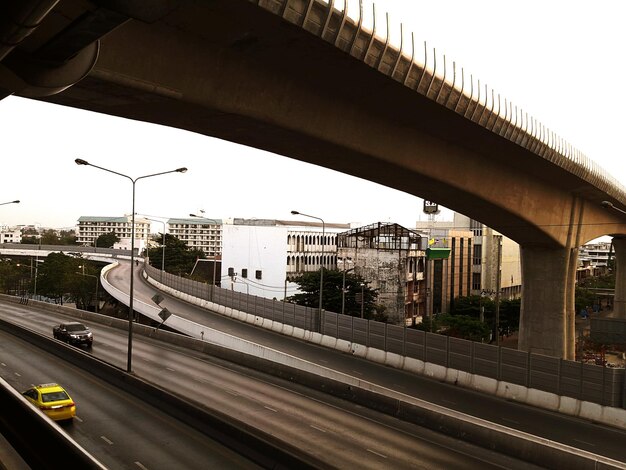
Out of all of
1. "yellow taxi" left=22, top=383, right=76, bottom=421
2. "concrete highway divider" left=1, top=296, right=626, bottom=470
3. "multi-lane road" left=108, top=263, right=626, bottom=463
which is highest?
"yellow taxi" left=22, top=383, right=76, bottom=421

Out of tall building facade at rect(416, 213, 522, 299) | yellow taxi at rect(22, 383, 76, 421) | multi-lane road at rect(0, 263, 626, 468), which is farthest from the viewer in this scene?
tall building facade at rect(416, 213, 522, 299)

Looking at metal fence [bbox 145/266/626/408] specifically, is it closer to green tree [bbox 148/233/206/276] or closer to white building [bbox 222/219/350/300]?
white building [bbox 222/219/350/300]

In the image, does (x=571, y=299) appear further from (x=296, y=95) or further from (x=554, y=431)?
(x=296, y=95)

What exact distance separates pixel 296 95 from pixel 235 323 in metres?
33.6

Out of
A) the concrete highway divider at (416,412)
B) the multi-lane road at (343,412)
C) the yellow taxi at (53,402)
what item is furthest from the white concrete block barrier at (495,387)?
the yellow taxi at (53,402)

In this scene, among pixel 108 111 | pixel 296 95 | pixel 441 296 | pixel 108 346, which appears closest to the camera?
pixel 108 111

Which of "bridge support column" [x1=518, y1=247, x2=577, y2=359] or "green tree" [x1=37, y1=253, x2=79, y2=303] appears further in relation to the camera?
"green tree" [x1=37, y1=253, x2=79, y2=303]

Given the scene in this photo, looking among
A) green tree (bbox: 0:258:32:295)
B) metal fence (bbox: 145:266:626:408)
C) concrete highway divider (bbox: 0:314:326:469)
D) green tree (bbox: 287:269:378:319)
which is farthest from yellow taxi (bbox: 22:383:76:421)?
green tree (bbox: 0:258:32:295)

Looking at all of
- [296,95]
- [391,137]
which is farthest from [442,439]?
[296,95]

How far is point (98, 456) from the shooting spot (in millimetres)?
13883

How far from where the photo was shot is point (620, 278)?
6581cm

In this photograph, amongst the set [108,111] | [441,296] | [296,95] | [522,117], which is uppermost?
[522,117]

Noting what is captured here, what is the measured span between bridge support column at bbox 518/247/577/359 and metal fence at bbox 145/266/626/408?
352 inches

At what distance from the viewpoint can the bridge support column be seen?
3331cm
